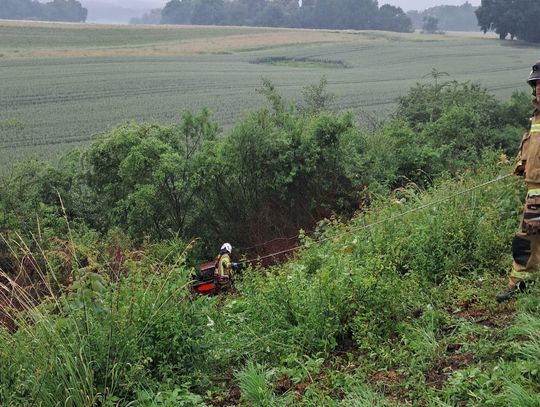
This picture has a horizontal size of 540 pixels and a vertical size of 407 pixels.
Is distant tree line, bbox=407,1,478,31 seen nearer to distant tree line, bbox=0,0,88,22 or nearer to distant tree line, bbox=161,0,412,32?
distant tree line, bbox=161,0,412,32

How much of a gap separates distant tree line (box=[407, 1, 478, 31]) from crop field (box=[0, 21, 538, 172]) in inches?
3245

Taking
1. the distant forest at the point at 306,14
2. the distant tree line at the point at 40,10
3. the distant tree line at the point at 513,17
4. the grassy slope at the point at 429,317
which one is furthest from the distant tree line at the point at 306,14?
the grassy slope at the point at 429,317

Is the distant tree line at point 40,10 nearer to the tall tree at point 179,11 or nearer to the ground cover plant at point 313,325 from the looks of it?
the tall tree at point 179,11

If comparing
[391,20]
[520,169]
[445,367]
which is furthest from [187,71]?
[391,20]

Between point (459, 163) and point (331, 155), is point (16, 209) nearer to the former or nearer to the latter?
point (331, 155)

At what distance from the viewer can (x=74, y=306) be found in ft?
12.1

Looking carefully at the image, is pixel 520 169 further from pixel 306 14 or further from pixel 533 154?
pixel 306 14

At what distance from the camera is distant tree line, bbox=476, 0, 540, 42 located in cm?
5853

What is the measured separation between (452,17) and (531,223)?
17038cm

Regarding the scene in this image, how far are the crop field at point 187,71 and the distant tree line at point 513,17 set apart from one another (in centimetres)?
171

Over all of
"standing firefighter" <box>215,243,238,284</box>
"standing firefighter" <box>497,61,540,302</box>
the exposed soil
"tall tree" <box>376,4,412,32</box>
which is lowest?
"standing firefighter" <box>215,243,238,284</box>

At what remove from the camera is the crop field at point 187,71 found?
29.5m

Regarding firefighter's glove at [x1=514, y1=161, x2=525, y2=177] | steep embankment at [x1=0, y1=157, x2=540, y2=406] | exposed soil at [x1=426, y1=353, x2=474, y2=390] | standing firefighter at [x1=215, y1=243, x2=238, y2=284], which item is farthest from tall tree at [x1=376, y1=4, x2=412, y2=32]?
exposed soil at [x1=426, y1=353, x2=474, y2=390]

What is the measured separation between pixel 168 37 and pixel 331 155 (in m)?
61.8
